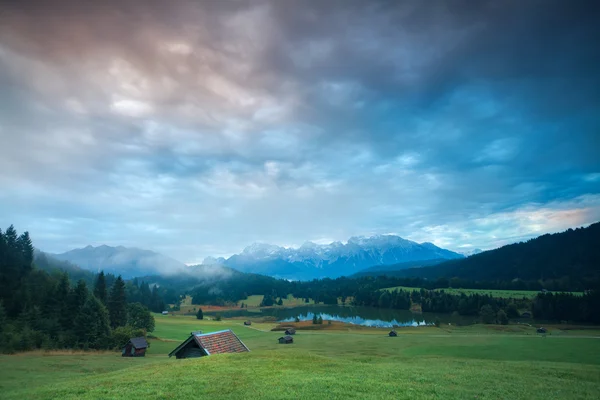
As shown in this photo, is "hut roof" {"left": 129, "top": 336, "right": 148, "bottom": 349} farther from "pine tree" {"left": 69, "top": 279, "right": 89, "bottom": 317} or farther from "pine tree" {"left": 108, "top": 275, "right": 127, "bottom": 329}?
"pine tree" {"left": 108, "top": 275, "right": 127, "bottom": 329}

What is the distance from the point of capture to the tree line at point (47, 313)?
5994 cm

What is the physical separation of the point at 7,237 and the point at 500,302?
186 metres

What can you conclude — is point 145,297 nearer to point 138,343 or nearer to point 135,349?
point 138,343

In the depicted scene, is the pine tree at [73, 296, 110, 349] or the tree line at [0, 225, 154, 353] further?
the pine tree at [73, 296, 110, 349]

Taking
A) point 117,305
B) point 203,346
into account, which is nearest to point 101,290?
point 117,305

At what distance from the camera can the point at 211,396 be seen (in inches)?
647

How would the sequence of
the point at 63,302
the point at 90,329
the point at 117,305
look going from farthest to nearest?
the point at 117,305 → the point at 63,302 → the point at 90,329

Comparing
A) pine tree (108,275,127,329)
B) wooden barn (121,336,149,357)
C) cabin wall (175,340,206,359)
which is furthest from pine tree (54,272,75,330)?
cabin wall (175,340,206,359)

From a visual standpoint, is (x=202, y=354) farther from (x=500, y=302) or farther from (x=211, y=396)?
(x=500, y=302)

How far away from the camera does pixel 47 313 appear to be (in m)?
69.9

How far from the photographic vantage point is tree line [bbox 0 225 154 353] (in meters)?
59.9

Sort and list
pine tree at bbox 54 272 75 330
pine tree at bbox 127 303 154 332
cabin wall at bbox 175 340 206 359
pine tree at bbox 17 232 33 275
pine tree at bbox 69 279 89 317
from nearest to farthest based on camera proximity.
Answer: cabin wall at bbox 175 340 206 359
pine tree at bbox 54 272 75 330
pine tree at bbox 69 279 89 317
pine tree at bbox 17 232 33 275
pine tree at bbox 127 303 154 332

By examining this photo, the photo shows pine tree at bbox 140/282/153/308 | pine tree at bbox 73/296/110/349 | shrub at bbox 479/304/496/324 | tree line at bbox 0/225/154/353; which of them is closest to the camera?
tree line at bbox 0/225/154/353

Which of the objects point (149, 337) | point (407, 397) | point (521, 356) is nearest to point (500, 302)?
point (521, 356)
